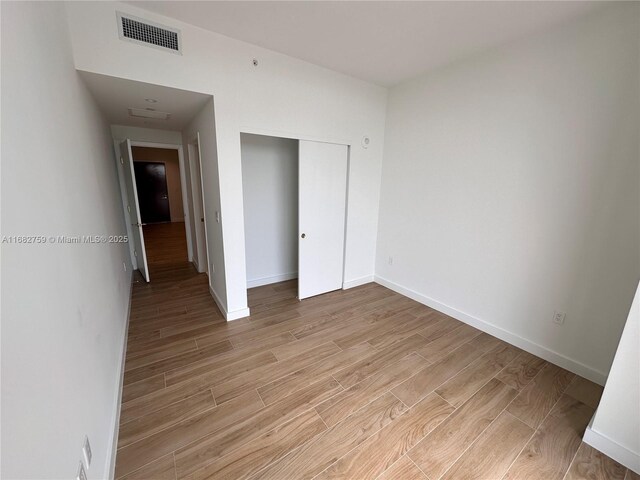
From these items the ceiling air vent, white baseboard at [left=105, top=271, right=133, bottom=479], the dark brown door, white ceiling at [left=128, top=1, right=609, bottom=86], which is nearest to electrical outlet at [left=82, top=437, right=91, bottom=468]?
white baseboard at [left=105, top=271, right=133, bottom=479]

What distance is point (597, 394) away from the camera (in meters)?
1.99

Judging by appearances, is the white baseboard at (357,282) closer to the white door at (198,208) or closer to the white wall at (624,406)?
the white door at (198,208)

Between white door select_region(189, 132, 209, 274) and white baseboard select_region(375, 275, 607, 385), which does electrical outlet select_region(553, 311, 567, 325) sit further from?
white door select_region(189, 132, 209, 274)

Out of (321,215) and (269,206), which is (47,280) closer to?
(321,215)

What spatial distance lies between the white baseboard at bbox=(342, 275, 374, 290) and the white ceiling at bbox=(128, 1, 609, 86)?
9.05 ft

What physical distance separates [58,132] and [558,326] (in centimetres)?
380

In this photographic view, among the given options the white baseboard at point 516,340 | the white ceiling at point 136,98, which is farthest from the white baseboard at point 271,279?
the white ceiling at point 136,98

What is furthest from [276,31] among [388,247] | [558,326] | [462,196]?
[558,326]

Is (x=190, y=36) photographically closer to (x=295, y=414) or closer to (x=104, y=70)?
(x=104, y=70)

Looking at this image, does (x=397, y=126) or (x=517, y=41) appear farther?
(x=397, y=126)

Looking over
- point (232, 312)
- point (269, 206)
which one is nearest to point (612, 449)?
point (232, 312)

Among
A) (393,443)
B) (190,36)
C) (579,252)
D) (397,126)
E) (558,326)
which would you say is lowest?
(393,443)

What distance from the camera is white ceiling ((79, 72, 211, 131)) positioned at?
2109 millimetres

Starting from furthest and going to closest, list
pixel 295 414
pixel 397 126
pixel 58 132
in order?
pixel 397 126, pixel 295 414, pixel 58 132
